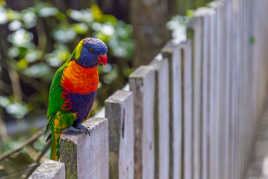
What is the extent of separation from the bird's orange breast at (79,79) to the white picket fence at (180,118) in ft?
0.40

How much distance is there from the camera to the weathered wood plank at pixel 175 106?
4.66 feet

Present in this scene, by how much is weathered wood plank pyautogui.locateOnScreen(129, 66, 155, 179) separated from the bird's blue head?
4.2 inches

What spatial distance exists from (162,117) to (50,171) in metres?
0.67

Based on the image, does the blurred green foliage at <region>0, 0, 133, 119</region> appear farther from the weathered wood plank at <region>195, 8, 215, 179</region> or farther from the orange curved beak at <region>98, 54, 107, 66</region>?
the orange curved beak at <region>98, 54, 107, 66</region>

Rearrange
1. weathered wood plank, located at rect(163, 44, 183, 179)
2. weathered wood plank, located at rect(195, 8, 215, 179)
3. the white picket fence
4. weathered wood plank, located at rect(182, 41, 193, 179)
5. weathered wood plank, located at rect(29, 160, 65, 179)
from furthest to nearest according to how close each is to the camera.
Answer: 1. weathered wood plank, located at rect(195, 8, 215, 179)
2. weathered wood plank, located at rect(182, 41, 193, 179)
3. weathered wood plank, located at rect(163, 44, 183, 179)
4. the white picket fence
5. weathered wood plank, located at rect(29, 160, 65, 179)

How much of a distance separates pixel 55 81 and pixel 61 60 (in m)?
1.84

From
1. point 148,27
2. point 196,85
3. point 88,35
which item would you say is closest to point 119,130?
point 196,85

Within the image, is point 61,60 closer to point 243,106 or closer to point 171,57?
point 243,106

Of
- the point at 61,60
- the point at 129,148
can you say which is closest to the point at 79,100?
the point at 129,148

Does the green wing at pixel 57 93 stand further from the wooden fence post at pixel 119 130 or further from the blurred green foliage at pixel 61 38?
the blurred green foliage at pixel 61 38

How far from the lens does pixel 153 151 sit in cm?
128

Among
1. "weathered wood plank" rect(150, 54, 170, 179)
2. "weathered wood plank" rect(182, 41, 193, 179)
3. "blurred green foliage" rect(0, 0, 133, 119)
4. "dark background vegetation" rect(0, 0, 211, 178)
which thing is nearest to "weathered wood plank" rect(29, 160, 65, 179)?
"weathered wood plank" rect(150, 54, 170, 179)

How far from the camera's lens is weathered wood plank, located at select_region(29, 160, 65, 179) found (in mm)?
730

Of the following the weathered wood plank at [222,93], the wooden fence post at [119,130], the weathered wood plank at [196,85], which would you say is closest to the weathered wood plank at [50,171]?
the wooden fence post at [119,130]
